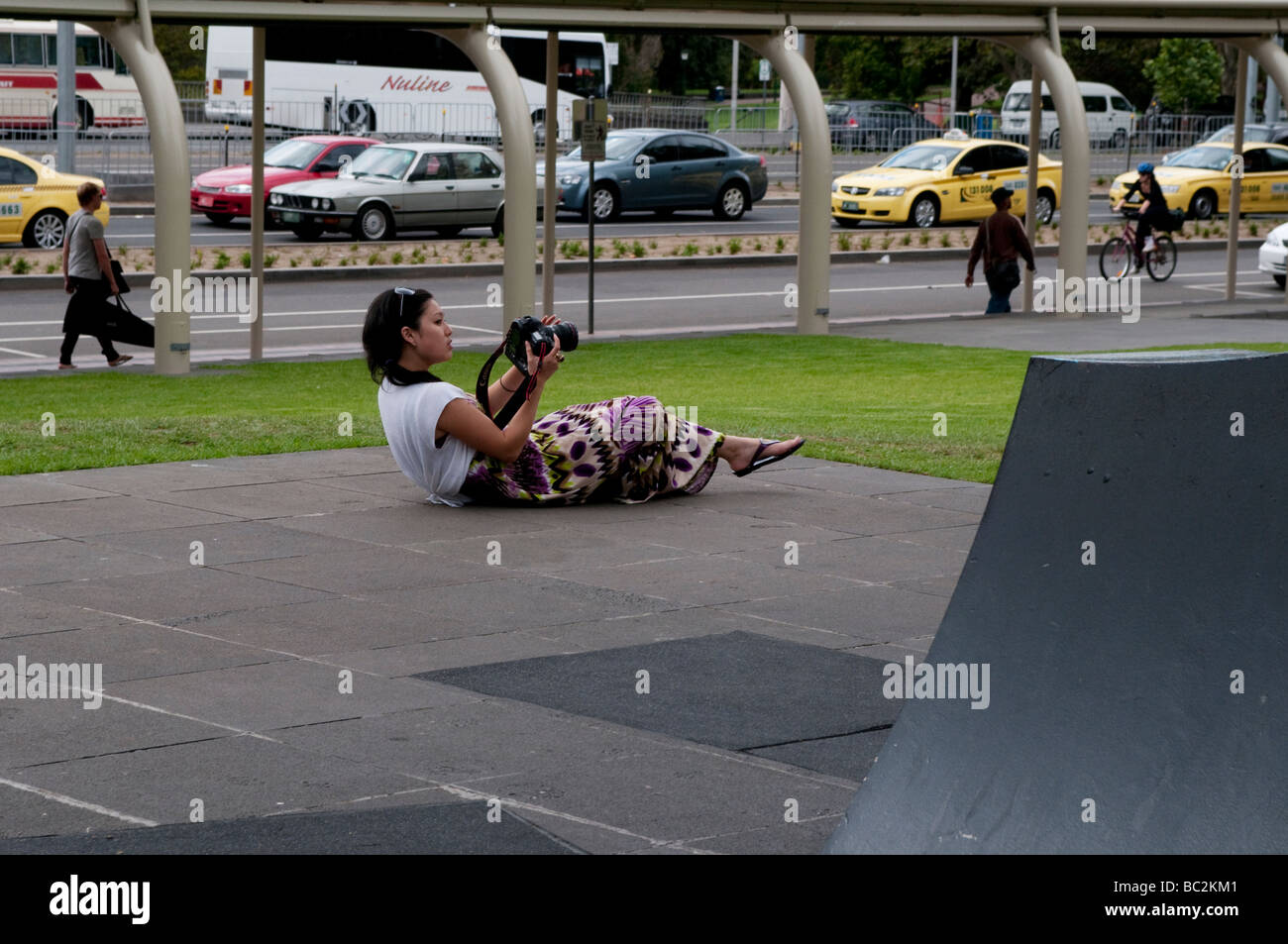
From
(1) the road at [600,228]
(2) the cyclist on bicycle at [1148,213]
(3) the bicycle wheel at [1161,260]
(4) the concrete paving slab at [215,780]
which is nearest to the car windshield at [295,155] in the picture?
(1) the road at [600,228]

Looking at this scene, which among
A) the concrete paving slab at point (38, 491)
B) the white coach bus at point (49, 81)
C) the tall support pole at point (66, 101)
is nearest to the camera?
the concrete paving slab at point (38, 491)

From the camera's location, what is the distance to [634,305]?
2380 cm

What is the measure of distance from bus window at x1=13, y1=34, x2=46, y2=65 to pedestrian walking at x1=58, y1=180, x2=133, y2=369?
99.2 feet

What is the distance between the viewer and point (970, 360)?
17094 mm

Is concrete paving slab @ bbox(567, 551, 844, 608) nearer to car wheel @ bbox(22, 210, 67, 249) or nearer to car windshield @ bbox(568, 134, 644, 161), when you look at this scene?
car wheel @ bbox(22, 210, 67, 249)

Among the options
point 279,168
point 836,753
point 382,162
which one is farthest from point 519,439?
point 279,168

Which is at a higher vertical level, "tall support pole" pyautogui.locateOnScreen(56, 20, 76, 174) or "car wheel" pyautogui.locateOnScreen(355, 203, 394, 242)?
"tall support pole" pyautogui.locateOnScreen(56, 20, 76, 174)

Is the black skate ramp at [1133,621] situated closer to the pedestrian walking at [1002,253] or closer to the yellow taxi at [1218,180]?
the pedestrian walking at [1002,253]

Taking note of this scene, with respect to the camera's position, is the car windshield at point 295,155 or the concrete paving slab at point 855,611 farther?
the car windshield at point 295,155

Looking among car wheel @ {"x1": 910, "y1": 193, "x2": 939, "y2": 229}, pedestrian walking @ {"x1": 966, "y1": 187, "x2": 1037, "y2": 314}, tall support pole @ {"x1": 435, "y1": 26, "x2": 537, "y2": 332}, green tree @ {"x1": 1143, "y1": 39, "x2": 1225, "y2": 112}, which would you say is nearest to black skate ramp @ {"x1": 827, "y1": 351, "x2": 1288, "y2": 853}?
tall support pole @ {"x1": 435, "y1": 26, "x2": 537, "y2": 332}

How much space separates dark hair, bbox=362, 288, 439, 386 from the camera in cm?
841

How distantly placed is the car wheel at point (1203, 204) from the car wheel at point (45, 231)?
22226 mm

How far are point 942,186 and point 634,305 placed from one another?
13.9 m

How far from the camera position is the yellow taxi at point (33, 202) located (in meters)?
28.6
